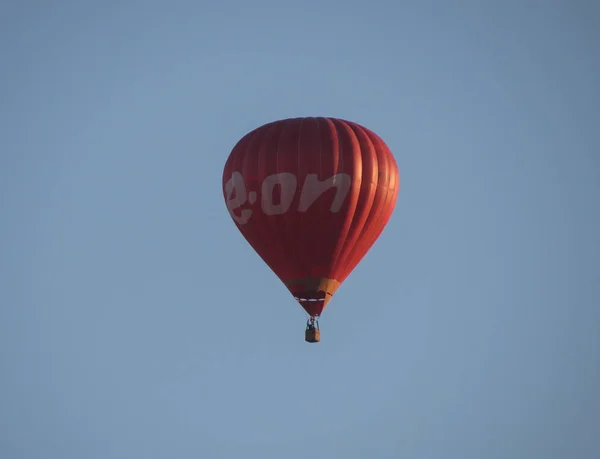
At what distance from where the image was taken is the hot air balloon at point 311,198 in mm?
58794

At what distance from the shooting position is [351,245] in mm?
59375

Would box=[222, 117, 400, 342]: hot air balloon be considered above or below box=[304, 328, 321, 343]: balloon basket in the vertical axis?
above

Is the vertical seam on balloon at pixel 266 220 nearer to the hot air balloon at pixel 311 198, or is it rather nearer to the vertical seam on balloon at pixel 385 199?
the hot air balloon at pixel 311 198

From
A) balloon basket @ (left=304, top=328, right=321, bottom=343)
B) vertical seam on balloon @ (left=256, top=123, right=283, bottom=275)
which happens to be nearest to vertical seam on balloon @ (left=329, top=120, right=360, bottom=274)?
vertical seam on balloon @ (left=256, top=123, right=283, bottom=275)

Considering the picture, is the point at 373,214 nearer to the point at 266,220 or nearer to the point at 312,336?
the point at 266,220

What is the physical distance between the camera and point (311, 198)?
58.8 meters

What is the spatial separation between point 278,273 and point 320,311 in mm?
1534

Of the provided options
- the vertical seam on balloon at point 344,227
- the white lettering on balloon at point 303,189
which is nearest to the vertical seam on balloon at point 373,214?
the vertical seam on balloon at point 344,227

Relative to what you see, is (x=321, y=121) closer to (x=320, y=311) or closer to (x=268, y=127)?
(x=268, y=127)

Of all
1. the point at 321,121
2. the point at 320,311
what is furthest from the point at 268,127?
the point at 320,311

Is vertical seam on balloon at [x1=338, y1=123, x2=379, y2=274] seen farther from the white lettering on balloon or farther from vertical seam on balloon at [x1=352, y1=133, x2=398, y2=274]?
the white lettering on balloon

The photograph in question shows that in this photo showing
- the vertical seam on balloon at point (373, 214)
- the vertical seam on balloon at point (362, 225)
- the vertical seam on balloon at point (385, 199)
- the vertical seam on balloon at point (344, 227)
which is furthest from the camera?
the vertical seam on balloon at point (385, 199)

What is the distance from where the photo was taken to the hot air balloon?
58794 millimetres

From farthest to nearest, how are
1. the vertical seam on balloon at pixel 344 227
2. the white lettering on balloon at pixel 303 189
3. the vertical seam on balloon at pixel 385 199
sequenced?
the vertical seam on balloon at pixel 385 199 < the vertical seam on balloon at pixel 344 227 < the white lettering on balloon at pixel 303 189
